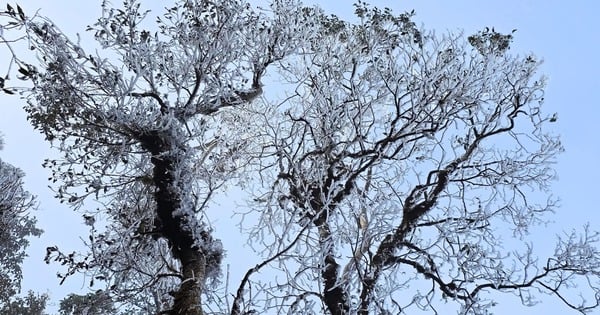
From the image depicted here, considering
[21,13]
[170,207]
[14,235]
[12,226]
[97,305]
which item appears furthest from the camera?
[14,235]

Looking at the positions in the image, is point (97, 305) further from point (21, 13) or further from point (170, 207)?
point (21, 13)

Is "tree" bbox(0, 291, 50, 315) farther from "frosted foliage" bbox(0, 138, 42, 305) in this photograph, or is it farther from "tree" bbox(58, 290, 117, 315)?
"tree" bbox(58, 290, 117, 315)

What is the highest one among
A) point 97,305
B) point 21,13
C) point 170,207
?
point 21,13

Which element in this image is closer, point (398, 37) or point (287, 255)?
point (287, 255)

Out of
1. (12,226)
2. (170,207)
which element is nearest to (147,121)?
(170,207)

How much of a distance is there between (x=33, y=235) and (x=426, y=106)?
1041cm

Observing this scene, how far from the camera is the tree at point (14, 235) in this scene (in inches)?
377

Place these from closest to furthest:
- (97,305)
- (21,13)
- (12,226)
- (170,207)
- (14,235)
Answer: (21,13)
(170,207)
(97,305)
(12,226)
(14,235)

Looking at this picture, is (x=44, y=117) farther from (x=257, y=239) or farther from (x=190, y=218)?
(x=257, y=239)

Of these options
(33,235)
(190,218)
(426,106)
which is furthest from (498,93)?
(33,235)

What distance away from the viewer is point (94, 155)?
681cm

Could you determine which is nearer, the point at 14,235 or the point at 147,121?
the point at 147,121

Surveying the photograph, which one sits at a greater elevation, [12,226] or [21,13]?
[12,226]

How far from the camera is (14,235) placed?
41.4 feet
